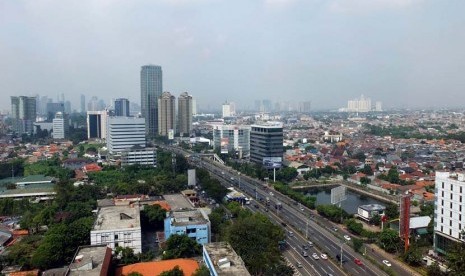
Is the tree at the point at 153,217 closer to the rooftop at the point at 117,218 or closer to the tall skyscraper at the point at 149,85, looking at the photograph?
the rooftop at the point at 117,218

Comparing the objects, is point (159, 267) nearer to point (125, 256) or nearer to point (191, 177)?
point (125, 256)

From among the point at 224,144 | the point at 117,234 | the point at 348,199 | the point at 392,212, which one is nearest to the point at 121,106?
the point at 224,144

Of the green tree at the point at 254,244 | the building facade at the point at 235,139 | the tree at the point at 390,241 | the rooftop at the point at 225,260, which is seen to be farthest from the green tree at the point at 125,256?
the building facade at the point at 235,139

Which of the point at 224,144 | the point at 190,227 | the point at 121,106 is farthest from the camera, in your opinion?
the point at 121,106

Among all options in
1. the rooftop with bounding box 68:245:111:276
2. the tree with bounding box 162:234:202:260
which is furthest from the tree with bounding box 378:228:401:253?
the rooftop with bounding box 68:245:111:276

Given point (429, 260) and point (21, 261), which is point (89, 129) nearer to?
point (21, 261)

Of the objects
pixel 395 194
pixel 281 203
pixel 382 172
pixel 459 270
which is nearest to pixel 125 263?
pixel 459 270
